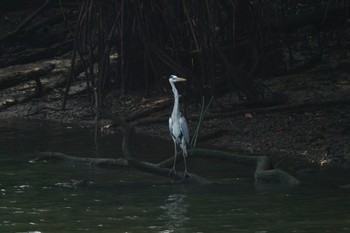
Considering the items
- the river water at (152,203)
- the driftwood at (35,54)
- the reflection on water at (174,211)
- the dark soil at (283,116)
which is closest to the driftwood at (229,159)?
the river water at (152,203)

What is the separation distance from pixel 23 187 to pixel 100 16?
3.08 meters

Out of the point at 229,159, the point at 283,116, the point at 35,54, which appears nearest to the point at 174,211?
the point at 229,159

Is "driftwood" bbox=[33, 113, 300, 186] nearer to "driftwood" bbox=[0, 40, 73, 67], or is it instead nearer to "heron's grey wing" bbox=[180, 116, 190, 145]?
"heron's grey wing" bbox=[180, 116, 190, 145]

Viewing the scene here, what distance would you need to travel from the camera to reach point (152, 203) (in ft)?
33.4

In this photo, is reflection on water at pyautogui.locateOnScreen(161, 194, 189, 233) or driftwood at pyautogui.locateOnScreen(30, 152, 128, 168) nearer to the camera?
reflection on water at pyautogui.locateOnScreen(161, 194, 189, 233)

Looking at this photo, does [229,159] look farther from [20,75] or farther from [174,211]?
[20,75]

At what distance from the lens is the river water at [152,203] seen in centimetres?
903

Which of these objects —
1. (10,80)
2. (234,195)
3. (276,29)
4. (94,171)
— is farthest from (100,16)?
(10,80)

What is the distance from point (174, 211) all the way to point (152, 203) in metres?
0.47

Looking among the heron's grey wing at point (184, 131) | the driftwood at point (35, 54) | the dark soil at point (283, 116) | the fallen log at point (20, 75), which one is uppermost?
the driftwood at point (35, 54)

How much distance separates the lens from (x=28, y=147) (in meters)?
15.0

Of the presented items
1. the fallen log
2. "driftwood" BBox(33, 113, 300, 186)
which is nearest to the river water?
"driftwood" BBox(33, 113, 300, 186)

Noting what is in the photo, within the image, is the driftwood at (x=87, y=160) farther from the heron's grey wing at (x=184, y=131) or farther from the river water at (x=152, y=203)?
the heron's grey wing at (x=184, y=131)

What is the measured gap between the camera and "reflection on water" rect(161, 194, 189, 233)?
9086 millimetres
